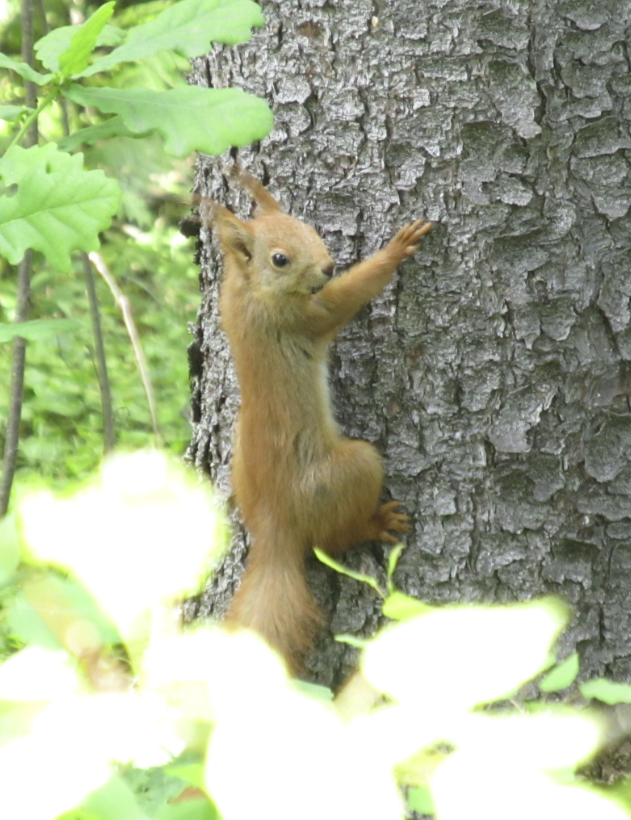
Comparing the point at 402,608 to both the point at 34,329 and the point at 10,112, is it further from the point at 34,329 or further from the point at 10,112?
the point at 10,112

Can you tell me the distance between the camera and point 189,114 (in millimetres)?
944

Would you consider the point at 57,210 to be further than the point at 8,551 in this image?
Yes

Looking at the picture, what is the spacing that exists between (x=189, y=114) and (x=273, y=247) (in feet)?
3.13

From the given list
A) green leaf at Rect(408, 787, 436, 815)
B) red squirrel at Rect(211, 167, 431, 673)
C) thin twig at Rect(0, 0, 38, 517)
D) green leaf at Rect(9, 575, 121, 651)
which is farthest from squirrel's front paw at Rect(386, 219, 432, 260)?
green leaf at Rect(408, 787, 436, 815)

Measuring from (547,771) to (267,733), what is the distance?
17 cm

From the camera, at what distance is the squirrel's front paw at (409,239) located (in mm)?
1668

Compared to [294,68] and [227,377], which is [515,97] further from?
[227,377]

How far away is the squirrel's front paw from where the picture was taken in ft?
5.47

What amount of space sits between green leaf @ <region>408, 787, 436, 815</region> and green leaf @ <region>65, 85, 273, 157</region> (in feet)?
2.13

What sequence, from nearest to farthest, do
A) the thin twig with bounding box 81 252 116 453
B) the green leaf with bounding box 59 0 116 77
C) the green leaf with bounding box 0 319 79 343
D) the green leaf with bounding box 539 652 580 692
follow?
the green leaf with bounding box 539 652 580 692 → the green leaf with bounding box 0 319 79 343 → the green leaf with bounding box 59 0 116 77 → the thin twig with bounding box 81 252 116 453

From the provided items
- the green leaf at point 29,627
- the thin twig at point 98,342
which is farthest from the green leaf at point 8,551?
the thin twig at point 98,342

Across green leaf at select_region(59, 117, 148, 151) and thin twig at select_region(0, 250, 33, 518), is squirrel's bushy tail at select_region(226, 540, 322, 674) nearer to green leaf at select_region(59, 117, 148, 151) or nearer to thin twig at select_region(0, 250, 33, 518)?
thin twig at select_region(0, 250, 33, 518)

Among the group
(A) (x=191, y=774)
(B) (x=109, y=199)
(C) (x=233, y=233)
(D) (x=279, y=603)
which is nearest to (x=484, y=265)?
(C) (x=233, y=233)

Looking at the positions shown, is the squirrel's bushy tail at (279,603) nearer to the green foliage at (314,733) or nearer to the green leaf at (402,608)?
the green foliage at (314,733)
